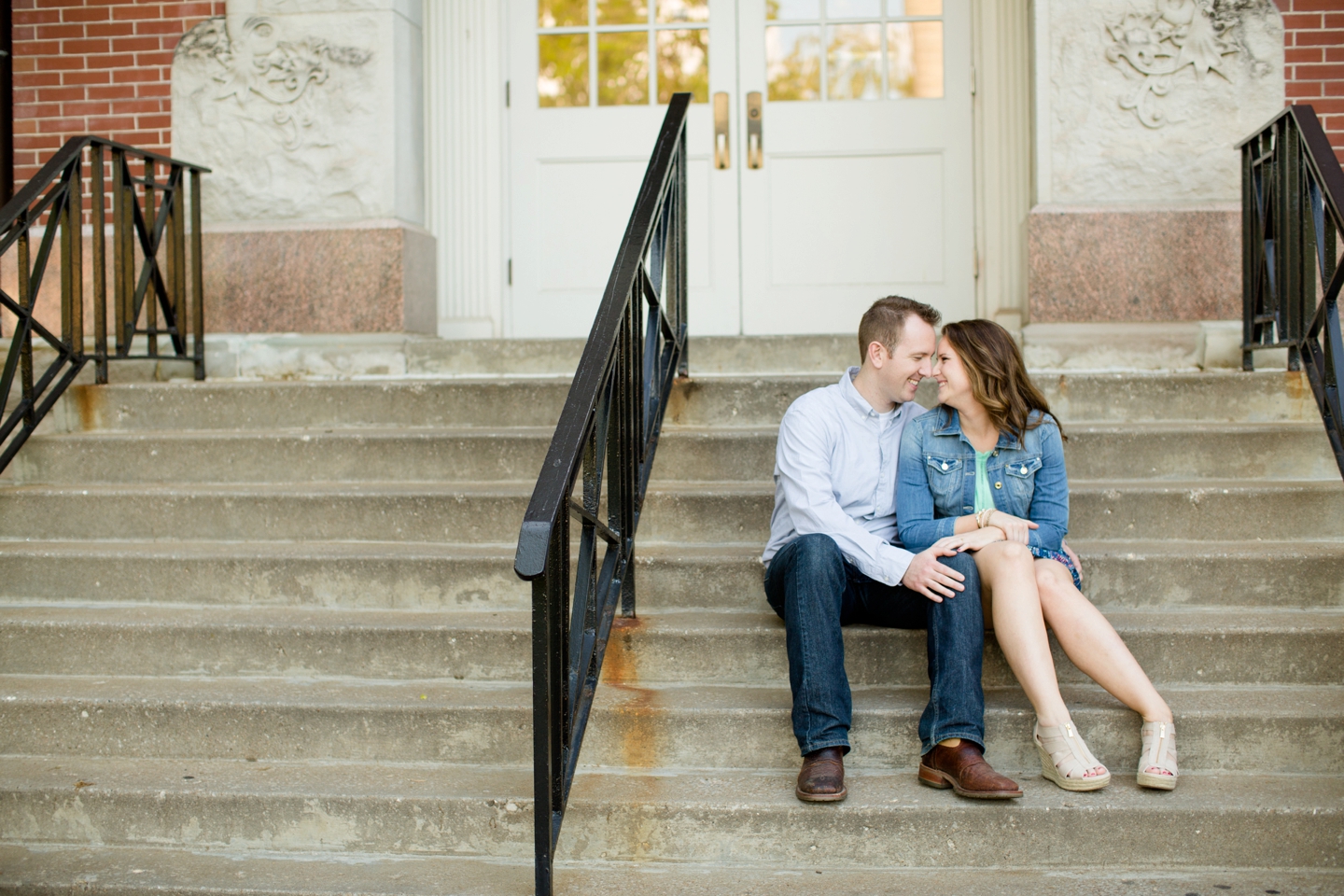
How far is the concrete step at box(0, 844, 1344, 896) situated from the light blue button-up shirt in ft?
2.38

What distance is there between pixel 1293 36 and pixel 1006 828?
376 centimetres

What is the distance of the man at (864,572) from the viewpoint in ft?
7.91

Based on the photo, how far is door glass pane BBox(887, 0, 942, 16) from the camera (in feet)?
16.9

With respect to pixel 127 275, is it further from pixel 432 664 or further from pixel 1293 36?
pixel 1293 36

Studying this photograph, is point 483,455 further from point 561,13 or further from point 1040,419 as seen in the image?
point 561,13

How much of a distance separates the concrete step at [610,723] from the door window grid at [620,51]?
11.2ft

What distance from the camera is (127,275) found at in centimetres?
427

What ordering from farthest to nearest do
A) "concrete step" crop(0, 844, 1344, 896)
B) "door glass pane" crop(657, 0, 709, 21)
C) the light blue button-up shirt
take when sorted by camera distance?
"door glass pane" crop(657, 0, 709, 21) → the light blue button-up shirt → "concrete step" crop(0, 844, 1344, 896)

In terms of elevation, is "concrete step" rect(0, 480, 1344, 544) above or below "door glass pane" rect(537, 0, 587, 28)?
below

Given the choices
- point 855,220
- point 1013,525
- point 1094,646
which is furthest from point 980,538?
point 855,220

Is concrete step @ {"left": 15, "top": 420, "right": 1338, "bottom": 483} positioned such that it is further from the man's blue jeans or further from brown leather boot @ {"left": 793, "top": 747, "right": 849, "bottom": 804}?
brown leather boot @ {"left": 793, "top": 747, "right": 849, "bottom": 804}

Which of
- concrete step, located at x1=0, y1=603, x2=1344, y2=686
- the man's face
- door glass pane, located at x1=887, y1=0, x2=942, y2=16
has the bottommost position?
concrete step, located at x1=0, y1=603, x2=1344, y2=686

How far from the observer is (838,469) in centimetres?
285

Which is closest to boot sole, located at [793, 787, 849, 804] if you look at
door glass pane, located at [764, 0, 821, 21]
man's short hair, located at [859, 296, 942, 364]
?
man's short hair, located at [859, 296, 942, 364]
